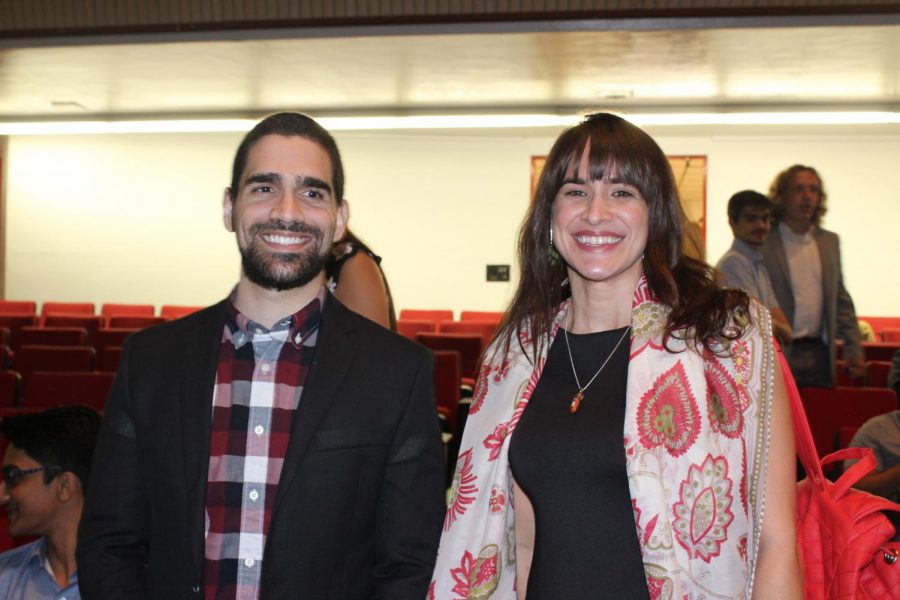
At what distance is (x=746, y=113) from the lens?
11.3 m

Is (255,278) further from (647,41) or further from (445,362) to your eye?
(647,41)

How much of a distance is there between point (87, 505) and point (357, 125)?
10.8m

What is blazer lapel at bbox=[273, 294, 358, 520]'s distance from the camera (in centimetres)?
146

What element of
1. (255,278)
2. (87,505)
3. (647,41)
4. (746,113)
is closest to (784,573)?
(255,278)

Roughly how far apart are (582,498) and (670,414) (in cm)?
20

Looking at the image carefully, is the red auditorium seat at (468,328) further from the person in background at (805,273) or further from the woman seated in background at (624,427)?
the woman seated in background at (624,427)

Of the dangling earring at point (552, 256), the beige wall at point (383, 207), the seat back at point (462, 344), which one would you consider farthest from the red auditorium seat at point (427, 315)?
the dangling earring at point (552, 256)

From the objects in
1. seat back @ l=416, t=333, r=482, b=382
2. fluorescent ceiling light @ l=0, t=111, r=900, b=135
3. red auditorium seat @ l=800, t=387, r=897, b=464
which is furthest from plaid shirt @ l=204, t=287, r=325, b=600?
fluorescent ceiling light @ l=0, t=111, r=900, b=135

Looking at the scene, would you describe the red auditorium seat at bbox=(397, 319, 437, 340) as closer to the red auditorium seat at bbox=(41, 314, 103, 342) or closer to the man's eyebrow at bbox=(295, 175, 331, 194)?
the red auditorium seat at bbox=(41, 314, 103, 342)

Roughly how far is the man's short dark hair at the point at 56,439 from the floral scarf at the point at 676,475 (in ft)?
4.37

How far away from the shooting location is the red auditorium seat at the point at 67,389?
4707 millimetres

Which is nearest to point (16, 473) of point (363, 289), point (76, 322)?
point (363, 289)

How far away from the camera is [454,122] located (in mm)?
11867

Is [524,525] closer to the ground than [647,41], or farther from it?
closer to the ground
